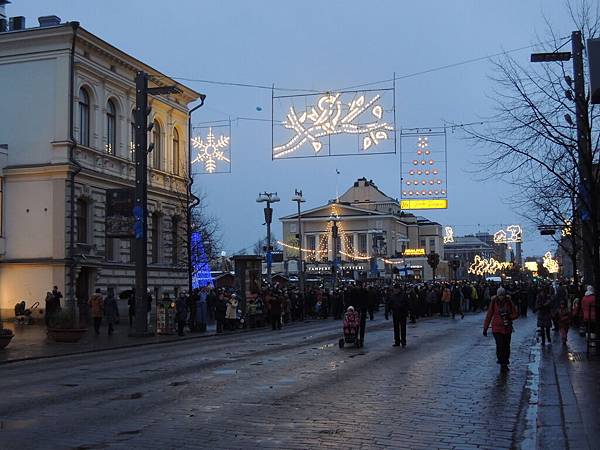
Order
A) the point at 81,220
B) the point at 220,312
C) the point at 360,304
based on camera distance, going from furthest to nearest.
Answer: the point at 81,220
the point at 220,312
the point at 360,304

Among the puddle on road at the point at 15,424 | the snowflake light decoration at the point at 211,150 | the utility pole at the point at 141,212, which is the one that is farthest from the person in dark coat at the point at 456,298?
the puddle on road at the point at 15,424

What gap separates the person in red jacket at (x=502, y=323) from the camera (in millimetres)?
15453

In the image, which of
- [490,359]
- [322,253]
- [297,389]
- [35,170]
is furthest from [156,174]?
[322,253]

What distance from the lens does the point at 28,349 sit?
862 inches

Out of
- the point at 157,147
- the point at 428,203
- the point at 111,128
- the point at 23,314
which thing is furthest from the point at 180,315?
the point at 157,147

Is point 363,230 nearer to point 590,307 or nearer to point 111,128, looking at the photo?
point 111,128

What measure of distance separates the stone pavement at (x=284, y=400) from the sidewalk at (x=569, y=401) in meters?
0.07

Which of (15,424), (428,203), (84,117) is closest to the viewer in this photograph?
(15,424)

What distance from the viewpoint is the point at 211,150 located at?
31.0 metres

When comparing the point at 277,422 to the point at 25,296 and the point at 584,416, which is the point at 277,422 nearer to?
the point at 584,416

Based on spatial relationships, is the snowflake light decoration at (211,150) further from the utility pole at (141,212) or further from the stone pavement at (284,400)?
the stone pavement at (284,400)

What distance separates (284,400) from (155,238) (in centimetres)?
3305

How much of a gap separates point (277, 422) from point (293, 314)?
1215 inches

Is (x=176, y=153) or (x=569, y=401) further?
(x=176, y=153)
